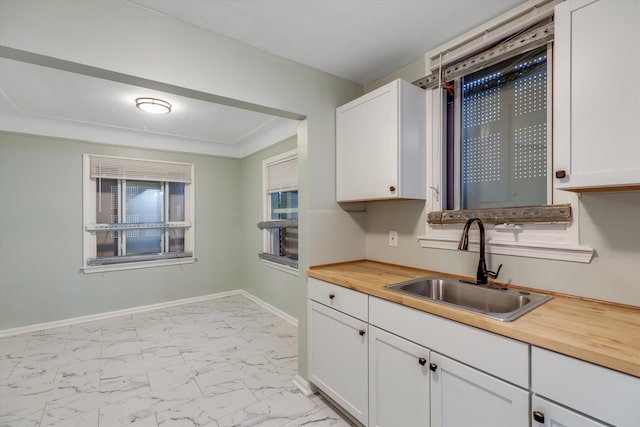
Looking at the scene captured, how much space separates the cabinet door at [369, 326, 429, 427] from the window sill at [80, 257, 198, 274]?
3549mm

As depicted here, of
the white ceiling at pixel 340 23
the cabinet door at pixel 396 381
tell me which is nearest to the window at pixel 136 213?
the white ceiling at pixel 340 23

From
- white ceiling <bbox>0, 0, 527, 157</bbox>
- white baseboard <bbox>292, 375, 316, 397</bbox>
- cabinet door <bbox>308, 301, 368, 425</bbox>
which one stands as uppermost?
white ceiling <bbox>0, 0, 527, 157</bbox>

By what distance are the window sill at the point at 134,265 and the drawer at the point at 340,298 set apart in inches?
116

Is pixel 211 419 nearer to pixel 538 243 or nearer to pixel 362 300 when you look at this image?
pixel 362 300

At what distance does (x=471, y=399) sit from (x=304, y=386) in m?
1.39

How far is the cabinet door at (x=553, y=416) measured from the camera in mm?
907

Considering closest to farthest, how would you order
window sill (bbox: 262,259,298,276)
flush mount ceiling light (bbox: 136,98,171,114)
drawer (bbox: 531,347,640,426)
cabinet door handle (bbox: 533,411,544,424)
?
drawer (bbox: 531,347,640,426)
cabinet door handle (bbox: 533,411,544,424)
flush mount ceiling light (bbox: 136,98,171,114)
window sill (bbox: 262,259,298,276)

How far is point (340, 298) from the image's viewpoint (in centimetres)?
184

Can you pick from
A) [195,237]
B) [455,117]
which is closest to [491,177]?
[455,117]

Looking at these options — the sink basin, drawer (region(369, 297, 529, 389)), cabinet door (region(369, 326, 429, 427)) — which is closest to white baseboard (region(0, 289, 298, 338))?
cabinet door (region(369, 326, 429, 427))

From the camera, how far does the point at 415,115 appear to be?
1.95m

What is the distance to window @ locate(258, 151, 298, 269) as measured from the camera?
3.64 metres

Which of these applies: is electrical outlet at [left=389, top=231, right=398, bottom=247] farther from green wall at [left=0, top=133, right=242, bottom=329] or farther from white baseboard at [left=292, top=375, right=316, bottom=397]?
green wall at [left=0, top=133, right=242, bottom=329]

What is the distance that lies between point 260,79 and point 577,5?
1.63 metres
